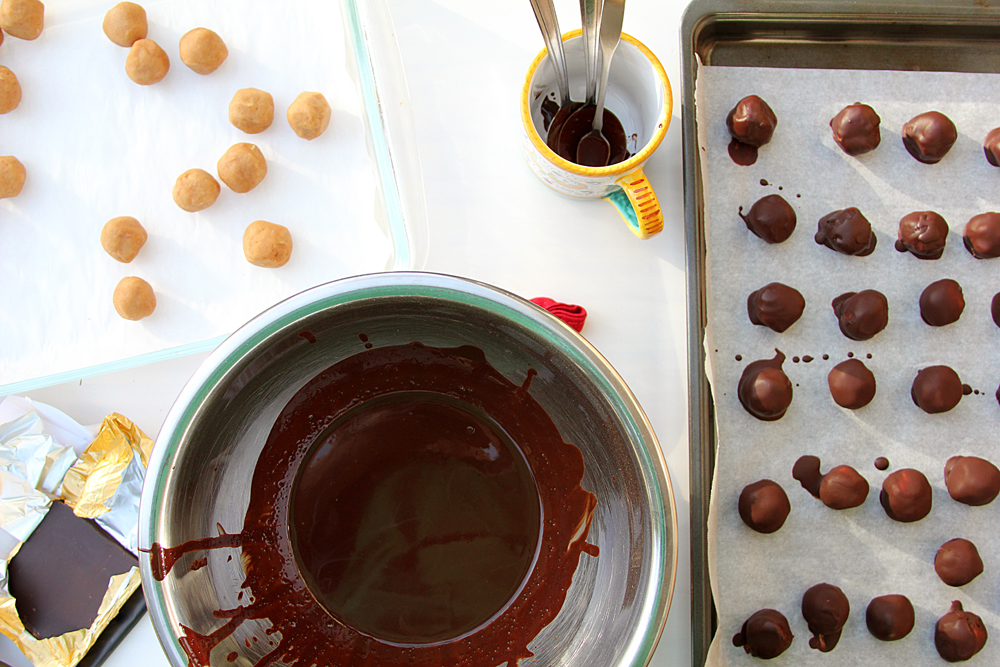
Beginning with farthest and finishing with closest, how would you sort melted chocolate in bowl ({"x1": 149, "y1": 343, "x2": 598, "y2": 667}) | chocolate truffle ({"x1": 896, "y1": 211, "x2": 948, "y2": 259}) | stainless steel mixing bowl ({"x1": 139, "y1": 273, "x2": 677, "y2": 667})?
chocolate truffle ({"x1": 896, "y1": 211, "x2": 948, "y2": 259})
melted chocolate in bowl ({"x1": 149, "y1": 343, "x2": 598, "y2": 667})
stainless steel mixing bowl ({"x1": 139, "y1": 273, "x2": 677, "y2": 667})

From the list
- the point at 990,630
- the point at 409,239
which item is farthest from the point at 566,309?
the point at 990,630

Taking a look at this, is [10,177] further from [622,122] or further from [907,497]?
[907,497]

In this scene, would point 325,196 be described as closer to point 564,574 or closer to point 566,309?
point 566,309

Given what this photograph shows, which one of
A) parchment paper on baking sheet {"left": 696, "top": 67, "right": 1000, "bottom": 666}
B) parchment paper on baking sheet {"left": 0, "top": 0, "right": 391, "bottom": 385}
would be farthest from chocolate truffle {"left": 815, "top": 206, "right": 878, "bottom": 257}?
parchment paper on baking sheet {"left": 0, "top": 0, "right": 391, "bottom": 385}

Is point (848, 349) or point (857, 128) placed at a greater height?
point (857, 128)

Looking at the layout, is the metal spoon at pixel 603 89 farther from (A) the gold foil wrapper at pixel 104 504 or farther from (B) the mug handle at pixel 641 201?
(A) the gold foil wrapper at pixel 104 504

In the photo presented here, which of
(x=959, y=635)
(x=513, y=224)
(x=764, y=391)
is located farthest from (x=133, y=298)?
(x=959, y=635)

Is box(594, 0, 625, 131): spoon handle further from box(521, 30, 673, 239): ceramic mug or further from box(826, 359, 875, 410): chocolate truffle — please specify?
box(826, 359, 875, 410): chocolate truffle
